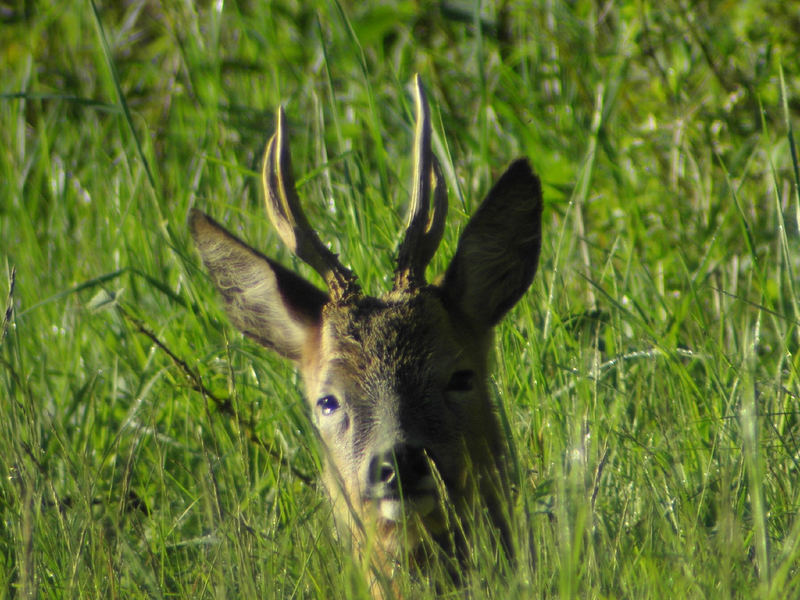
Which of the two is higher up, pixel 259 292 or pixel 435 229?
pixel 435 229

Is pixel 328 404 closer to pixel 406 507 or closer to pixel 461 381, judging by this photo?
pixel 461 381

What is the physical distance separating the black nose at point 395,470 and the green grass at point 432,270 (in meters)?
0.21

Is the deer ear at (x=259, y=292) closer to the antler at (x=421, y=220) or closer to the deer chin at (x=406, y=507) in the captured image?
the antler at (x=421, y=220)

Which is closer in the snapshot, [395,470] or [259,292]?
[395,470]

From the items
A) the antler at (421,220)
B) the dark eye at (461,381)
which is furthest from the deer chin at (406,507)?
the antler at (421,220)

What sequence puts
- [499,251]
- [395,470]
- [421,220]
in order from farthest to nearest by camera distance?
[499,251] → [421,220] → [395,470]

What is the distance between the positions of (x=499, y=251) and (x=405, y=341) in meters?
0.51

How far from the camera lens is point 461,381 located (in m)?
3.35

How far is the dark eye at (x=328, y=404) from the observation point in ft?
11.0

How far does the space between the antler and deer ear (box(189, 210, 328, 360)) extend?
325 mm

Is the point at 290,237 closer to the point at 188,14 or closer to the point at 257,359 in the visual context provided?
the point at 257,359

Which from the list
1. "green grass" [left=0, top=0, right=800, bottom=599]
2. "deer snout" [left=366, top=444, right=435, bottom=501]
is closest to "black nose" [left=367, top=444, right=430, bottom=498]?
"deer snout" [left=366, top=444, right=435, bottom=501]

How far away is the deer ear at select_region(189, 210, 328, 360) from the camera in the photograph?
11.8ft

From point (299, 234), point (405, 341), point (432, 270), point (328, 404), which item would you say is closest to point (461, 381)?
point (405, 341)
